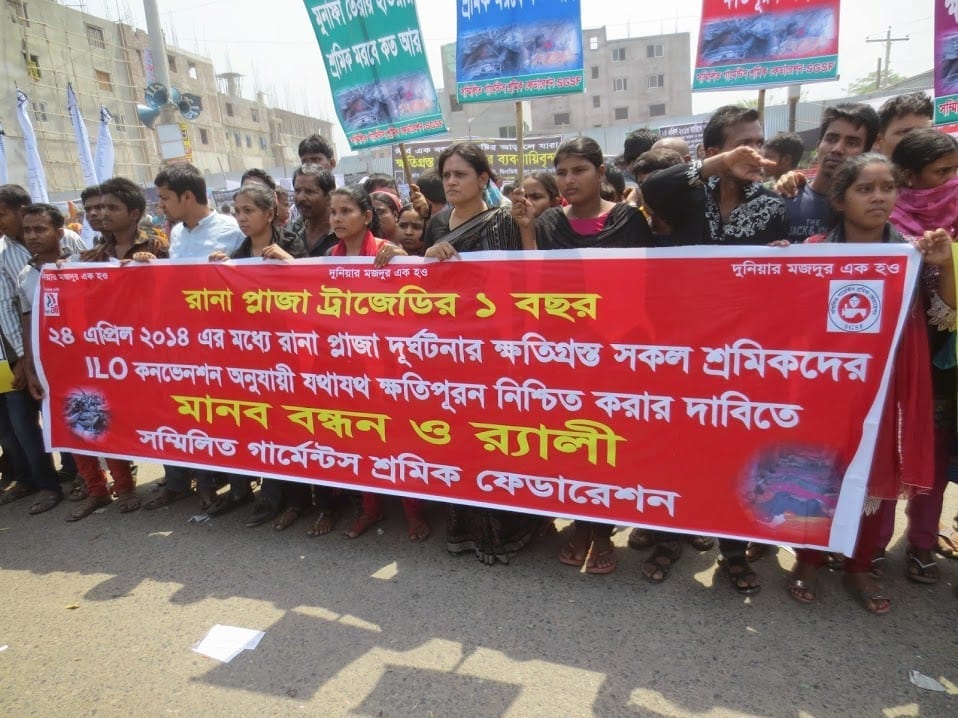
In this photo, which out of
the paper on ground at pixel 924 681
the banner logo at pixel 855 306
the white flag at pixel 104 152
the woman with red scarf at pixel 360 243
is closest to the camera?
the paper on ground at pixel 924 681

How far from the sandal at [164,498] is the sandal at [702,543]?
10.4 feet

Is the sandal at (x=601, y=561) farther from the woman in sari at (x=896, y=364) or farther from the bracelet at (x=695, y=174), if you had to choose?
the bracelet at (x=695, y=174)

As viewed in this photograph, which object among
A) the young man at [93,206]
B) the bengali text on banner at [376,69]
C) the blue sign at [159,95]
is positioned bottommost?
the young man at [93,206]

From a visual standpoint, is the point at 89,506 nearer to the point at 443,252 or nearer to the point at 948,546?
the point at 443,252

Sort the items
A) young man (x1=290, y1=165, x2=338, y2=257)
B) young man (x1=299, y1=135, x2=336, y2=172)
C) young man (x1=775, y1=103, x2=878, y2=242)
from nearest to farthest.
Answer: young man (x1=775, y1=103, x2=878, y2=242), young man (x1=290, y1=165, x2=338, y2=257), young man (x1=299, y1=135, x2=336, y2=172)

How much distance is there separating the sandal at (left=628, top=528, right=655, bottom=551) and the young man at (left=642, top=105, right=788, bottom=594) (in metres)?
0.19

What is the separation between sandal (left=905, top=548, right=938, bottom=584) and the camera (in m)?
2.64

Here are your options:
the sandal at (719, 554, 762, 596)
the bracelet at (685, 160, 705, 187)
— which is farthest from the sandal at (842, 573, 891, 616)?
the bracelet at (685, 160, 705, 187)

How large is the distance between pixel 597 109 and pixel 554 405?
48819 millimetres

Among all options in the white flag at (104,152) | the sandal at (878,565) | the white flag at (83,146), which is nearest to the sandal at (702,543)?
the sandal at (878,565)

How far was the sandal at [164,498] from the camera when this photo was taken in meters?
3.92

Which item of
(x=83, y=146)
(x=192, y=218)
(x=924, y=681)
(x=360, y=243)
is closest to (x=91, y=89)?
(x=83, y=146)

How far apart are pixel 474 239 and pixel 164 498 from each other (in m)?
2.71

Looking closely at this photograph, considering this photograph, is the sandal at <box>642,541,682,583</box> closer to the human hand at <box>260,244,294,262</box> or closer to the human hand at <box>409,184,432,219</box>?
the human hand at <box>260,244,294,262</box>
